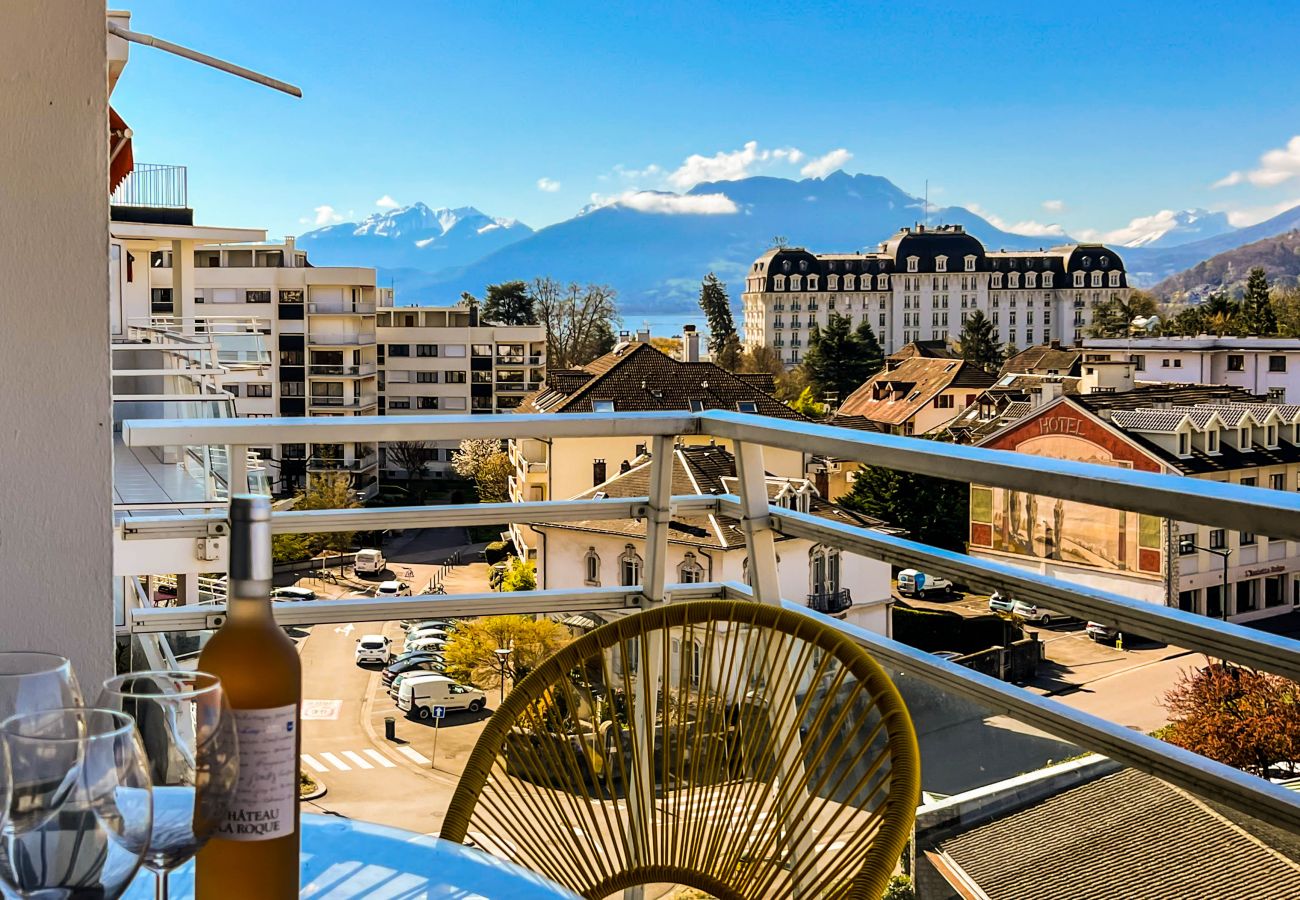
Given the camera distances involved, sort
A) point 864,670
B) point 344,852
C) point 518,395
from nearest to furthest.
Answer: point 344,852
point 864,670
point 518,395

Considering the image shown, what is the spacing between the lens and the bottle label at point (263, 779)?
1.66 ft

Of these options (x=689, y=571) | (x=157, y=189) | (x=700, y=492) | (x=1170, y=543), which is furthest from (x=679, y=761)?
(x=157, y=189)

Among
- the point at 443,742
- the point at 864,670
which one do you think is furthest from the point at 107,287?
the point at 443,742

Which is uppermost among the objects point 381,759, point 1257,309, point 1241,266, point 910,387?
point 1241,266

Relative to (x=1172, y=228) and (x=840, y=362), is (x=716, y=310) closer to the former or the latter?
(x=840, y=362)

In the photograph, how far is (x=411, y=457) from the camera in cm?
3253

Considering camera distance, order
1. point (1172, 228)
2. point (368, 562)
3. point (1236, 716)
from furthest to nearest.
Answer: point (1172, 228)
point (368, 562)
point (1236, 716)

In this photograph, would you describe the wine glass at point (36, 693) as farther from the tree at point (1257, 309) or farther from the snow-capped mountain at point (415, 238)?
the snow-capped mountain at point (415, 238)

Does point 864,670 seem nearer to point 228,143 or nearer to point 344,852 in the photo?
point 344,852

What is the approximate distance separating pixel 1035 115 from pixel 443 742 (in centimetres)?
9221

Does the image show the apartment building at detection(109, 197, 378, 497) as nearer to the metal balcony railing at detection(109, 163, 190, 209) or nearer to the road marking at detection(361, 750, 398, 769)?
the metal balcony railing at detection(109, 163, 190, 209)

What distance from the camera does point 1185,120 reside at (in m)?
86.9

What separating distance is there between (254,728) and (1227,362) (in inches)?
1268

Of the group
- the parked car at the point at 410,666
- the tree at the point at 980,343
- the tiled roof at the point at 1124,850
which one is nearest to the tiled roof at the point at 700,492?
the tiled roof at the point at 1124,850
